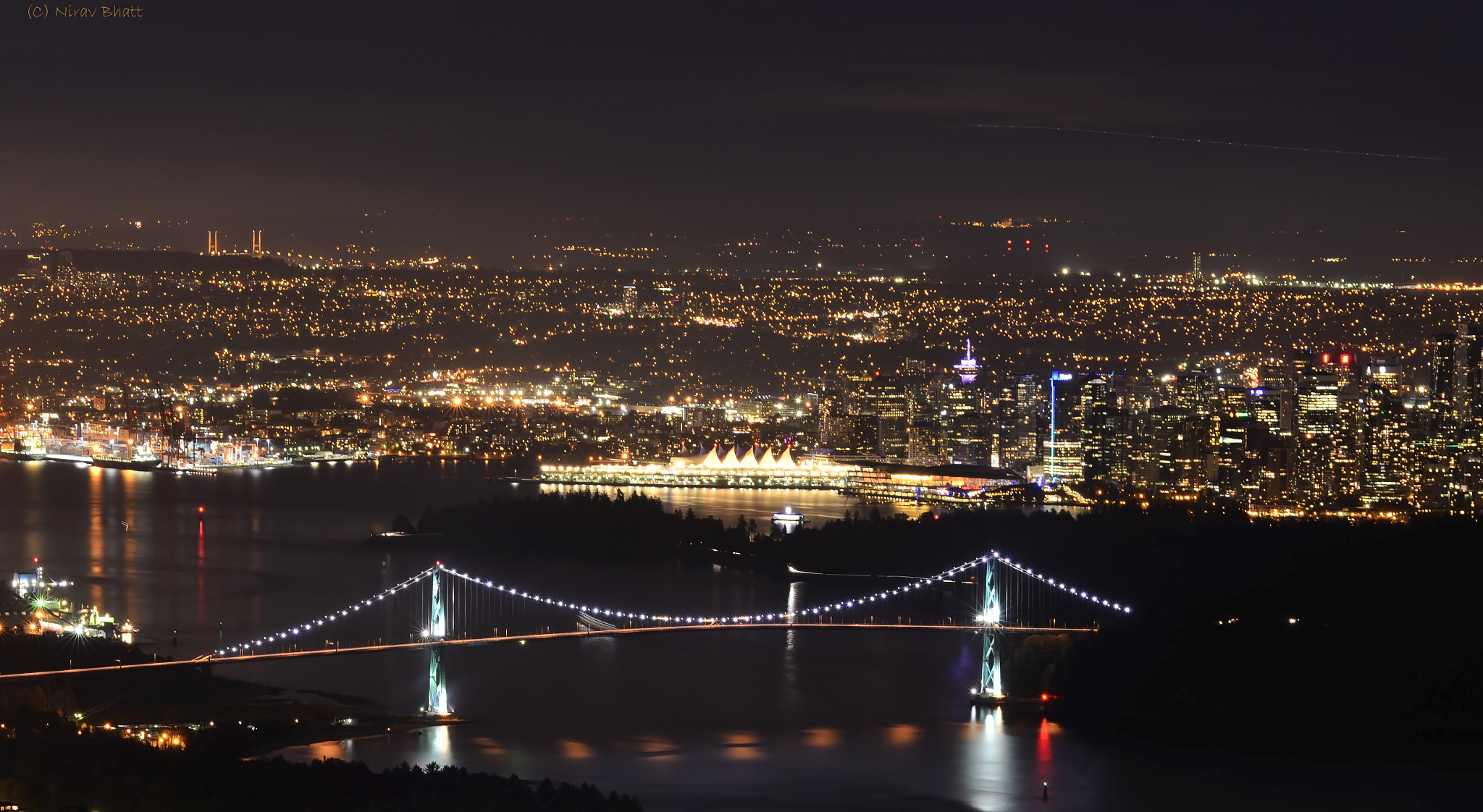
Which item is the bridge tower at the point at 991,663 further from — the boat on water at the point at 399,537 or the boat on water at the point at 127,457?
the boat on water at the point at 127,457

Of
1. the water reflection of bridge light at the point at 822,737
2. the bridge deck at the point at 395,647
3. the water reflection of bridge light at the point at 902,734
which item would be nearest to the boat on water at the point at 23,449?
the bridge deck at the point at 395,647

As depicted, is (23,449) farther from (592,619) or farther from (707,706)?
(707,706)

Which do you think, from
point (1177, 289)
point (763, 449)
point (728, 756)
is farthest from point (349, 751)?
point (1177, 289)

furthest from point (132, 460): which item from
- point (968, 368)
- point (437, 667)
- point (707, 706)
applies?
point (707, 706)

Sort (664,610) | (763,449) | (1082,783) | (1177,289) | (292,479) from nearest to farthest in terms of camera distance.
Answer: (1082,783), (664,610), (292,479), (763,449), (1177,289)

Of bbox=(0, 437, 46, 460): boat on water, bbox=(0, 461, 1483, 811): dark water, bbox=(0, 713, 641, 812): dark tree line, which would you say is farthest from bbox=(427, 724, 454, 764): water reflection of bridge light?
bbox=(0, 437, 46, 460): boat on water

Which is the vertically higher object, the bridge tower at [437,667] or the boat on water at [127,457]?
the boat on water at [127,457]

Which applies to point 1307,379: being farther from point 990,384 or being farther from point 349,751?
point 349,751
